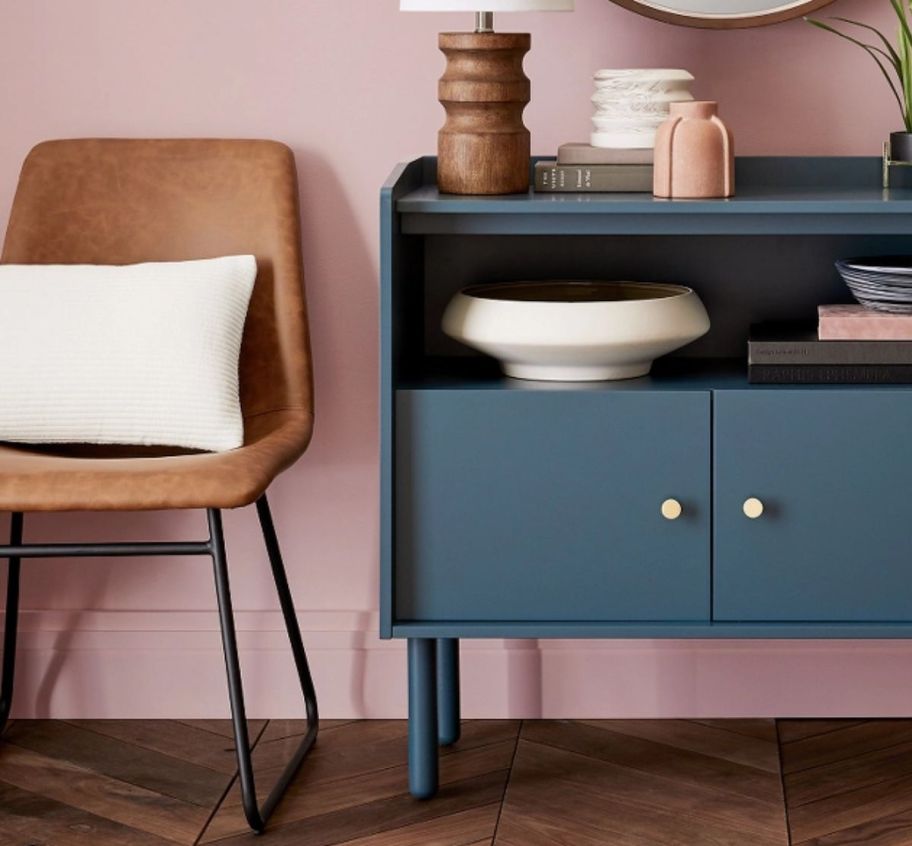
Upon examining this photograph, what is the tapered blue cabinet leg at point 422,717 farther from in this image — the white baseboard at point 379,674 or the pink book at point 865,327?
the pink book at point 865,327

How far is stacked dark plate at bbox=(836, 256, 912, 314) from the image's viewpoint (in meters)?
1.89

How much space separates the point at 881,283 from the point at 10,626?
4.40ft

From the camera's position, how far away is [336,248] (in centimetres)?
225

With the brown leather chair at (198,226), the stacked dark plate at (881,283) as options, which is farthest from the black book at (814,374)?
the brown leather chair at (198,226)

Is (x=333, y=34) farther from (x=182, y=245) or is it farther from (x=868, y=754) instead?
(x=868, y=754)

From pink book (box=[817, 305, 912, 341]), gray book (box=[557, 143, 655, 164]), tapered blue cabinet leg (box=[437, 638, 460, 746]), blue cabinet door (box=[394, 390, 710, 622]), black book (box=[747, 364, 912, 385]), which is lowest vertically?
tapered blue cabinet leg (box=[437, 638, 460, 746])

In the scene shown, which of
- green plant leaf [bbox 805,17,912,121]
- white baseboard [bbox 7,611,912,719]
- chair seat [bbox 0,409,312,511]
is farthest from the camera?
white baseboard [bbox 7,611,912,719]

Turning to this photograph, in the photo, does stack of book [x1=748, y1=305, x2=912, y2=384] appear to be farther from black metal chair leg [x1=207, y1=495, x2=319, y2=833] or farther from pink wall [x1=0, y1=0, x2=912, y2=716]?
black metal chair leg [x1=207, y1=495, x2=319, y2=833]

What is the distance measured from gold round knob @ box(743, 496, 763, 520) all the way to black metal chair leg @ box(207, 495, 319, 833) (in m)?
0.64

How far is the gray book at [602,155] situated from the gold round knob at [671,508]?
17.5 inches

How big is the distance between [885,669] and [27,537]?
1.33 meters

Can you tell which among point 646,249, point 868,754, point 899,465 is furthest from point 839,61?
point 868,754

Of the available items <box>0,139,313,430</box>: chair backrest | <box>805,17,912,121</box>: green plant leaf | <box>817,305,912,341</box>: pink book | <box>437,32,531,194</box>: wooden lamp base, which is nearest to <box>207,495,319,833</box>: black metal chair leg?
<box>0,139,313,430</box>: chair backrest

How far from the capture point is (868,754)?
7.09ft
